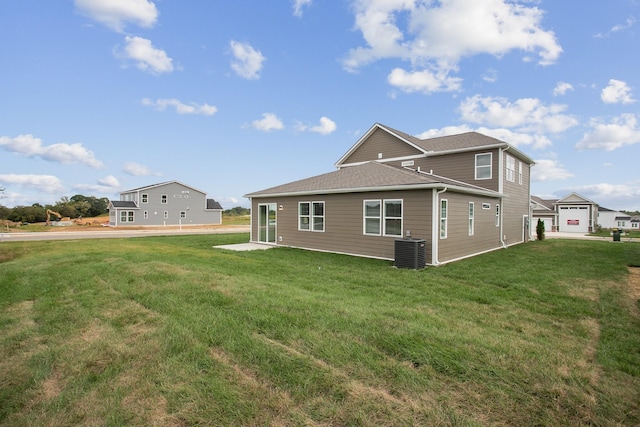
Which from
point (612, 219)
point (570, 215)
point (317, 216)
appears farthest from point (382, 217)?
point (612, 219)

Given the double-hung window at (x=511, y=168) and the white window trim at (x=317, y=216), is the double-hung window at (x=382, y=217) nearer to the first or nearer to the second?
the white window trim at (x=317, y=216)

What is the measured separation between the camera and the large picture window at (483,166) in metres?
15.6

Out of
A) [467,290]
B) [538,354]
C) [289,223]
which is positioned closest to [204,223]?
[289,223]

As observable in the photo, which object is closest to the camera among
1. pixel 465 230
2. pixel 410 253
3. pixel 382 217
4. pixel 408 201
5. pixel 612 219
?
pixel 410 253

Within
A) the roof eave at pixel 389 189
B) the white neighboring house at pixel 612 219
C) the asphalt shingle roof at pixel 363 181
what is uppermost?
the asphalt shingle roof at pixel 363 181

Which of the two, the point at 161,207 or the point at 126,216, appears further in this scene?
the point at 161,207

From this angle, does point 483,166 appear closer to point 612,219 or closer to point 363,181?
point 363,181

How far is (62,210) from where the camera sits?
165 ft

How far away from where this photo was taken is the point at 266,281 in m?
6.93

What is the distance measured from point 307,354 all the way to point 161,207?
141 ft

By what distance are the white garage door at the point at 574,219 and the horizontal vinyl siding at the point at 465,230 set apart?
25172 millimetres

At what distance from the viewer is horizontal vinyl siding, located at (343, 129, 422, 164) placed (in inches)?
701

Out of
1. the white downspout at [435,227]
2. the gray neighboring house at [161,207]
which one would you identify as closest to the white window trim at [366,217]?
the white downspout at [435,227]

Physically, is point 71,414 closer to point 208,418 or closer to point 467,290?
point 208,418
